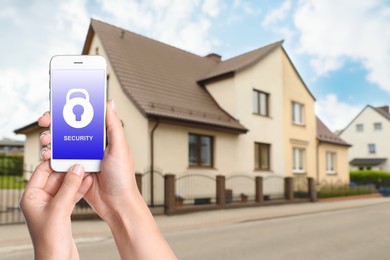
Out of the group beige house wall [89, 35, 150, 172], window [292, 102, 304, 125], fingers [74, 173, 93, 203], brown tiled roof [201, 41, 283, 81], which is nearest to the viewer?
fingers [74, 173, 93, 203]

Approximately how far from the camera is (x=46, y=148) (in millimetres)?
1607

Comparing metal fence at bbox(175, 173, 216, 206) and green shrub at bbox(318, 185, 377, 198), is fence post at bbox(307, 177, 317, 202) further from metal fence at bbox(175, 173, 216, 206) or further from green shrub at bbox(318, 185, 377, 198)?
metal fence at bbox(175, 173, 216, 206)

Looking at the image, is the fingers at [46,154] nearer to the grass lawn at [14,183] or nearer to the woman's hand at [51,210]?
the woman's hand at [51,210]

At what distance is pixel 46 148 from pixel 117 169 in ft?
1.09

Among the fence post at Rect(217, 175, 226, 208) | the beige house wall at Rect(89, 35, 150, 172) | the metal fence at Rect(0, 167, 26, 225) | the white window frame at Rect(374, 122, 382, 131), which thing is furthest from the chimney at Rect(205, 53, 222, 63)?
the white window frame at Rect(374, 122, 382, 131)

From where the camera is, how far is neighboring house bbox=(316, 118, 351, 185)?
23.7 m

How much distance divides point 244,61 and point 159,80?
517 centimetres

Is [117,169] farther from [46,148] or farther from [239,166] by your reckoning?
[239,166]

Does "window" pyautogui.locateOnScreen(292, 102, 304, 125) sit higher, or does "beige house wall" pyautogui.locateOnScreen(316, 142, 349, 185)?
"window" pyautogui.locateOnScreen(292, 102, 304, 125)

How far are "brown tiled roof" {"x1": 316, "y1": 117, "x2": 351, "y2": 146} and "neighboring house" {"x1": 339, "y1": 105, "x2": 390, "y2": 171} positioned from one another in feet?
83.3

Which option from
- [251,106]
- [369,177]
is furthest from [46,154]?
[369,177]

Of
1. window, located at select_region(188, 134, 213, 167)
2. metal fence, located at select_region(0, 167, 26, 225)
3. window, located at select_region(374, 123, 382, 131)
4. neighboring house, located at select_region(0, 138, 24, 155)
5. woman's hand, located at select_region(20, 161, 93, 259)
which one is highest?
window, located at select_region(374, 123, 382, 131)

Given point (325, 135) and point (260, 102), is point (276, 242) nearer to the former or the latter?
point (260, 102)

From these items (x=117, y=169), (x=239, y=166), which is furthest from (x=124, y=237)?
(x=239, y=166)
